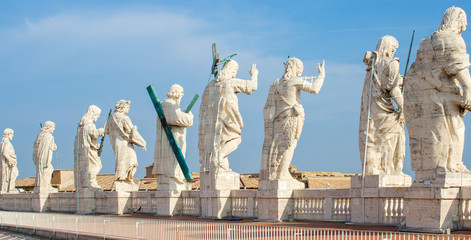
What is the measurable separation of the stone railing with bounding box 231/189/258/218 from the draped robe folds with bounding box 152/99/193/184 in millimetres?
3083

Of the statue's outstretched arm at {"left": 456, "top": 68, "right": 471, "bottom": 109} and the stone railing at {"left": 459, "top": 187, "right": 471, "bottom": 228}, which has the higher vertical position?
the statue's outstretched arm at {"left": 456, "top": 68, "right": 471, "bottom": 109}

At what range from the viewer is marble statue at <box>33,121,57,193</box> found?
27.8 meters

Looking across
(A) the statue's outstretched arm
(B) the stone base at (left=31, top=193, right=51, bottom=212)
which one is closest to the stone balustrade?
(A) the statue's outstretched arm

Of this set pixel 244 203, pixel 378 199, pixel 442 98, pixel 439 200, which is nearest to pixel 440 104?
pixel 442 98

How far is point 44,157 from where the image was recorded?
2802cm

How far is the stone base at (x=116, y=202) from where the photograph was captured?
22.9 metres

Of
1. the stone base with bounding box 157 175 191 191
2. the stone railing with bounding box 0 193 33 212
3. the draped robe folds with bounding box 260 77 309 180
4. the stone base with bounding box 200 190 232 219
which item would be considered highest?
the draped robe folds with bounding box 260 77 309 180

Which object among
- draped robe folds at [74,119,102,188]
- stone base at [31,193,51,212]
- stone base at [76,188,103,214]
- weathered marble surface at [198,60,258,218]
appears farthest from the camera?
stone base at [31,193,51,212]

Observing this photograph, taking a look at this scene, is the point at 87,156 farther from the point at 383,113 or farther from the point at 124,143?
the point at 383,113

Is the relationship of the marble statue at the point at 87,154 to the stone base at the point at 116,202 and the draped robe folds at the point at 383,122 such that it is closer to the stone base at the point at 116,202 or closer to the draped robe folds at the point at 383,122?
the stone base at the point at 116,202

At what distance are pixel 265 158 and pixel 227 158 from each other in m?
1.98

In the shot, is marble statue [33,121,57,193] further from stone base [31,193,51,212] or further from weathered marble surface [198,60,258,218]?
weathered marble surface [198,60,258,218]

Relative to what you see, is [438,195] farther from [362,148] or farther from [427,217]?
[362,148]

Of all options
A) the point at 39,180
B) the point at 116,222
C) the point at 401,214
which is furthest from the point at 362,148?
the point at 39,180
